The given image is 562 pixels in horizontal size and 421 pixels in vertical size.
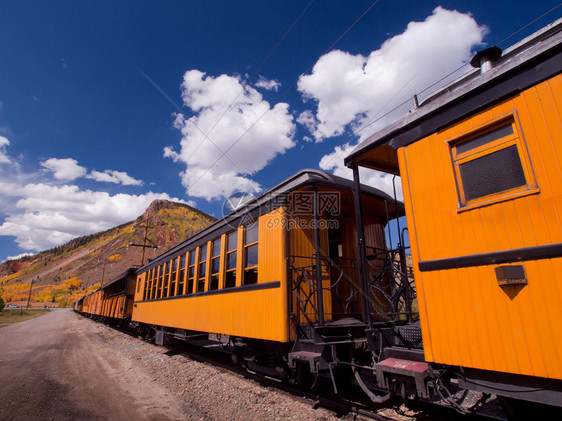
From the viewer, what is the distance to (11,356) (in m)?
10.2

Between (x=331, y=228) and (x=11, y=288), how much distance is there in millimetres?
179469

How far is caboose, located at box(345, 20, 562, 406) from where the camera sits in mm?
2422

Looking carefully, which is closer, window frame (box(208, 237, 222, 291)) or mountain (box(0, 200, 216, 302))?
window frame (box(208, 237, 222, 291))

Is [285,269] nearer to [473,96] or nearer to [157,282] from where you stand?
[473,96]

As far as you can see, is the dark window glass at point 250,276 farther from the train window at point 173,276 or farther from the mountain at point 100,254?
the mountain at point 100,254

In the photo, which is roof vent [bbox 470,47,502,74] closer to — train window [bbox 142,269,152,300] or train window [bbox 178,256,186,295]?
train window [bbox 178,256,186,295]

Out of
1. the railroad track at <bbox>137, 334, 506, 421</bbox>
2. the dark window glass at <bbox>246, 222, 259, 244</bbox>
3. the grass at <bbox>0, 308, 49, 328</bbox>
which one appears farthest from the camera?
the grass at <bbox>0, 308, 49, 328</bbox>

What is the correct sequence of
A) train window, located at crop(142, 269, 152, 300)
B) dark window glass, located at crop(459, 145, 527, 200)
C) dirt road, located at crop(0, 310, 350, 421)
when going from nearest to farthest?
dark window glass, located at crop(459, 145, 527, 200)
dirt road, located at crop(0, 310, 350, 421)
train window, located at crop(142, 269, 152, 300)

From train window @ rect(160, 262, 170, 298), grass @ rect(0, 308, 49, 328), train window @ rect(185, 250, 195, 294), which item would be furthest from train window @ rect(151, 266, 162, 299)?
grass @ rect(0, 308, 49, 328)

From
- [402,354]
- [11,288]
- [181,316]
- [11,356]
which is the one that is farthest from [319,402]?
[11,288]

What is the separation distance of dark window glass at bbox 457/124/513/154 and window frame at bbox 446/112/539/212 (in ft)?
0.05

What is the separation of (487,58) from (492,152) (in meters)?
1.57

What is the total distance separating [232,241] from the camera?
22.9 ft

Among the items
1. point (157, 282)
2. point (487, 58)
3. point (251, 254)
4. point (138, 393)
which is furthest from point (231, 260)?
point (157, 282)
